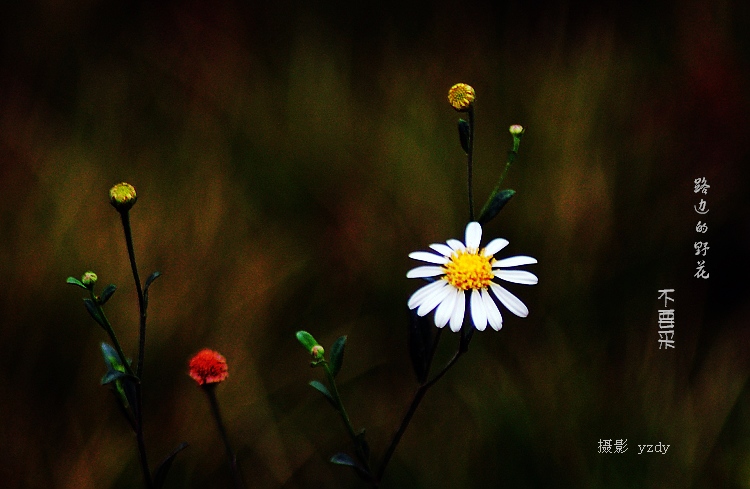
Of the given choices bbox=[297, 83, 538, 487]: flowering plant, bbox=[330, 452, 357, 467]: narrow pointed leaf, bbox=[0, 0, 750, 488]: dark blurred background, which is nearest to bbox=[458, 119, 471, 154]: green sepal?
bbox=[297, 83, 538, 487]: flowering plant

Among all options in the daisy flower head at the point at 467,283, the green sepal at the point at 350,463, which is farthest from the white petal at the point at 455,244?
the green sepal at the point at 350,463

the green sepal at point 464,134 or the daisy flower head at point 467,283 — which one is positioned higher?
the green sepal at point 464,134

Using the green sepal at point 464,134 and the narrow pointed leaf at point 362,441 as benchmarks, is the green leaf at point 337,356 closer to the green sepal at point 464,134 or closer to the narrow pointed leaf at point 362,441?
the narrow pointed leaf at point 362,441

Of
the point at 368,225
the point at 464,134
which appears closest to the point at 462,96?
the point at 464,134

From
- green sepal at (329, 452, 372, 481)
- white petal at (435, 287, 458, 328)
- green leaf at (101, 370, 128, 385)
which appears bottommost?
green sepal at (329, 452, 372, 481)

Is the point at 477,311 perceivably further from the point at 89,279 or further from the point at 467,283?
the point at 89,279

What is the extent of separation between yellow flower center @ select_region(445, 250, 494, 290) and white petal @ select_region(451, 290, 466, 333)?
12 millimetres

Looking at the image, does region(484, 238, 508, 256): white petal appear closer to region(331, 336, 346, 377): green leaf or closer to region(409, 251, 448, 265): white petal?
region(409, 251, 448, 265): white petal

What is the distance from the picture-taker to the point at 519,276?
78 cm

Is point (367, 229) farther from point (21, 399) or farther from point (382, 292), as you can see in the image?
point (21, 399)

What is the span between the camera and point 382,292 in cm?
136

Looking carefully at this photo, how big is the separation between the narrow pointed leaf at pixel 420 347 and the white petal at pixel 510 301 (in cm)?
9

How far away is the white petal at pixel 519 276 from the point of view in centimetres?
76

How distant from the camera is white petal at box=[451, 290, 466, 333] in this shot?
0.71 metres
